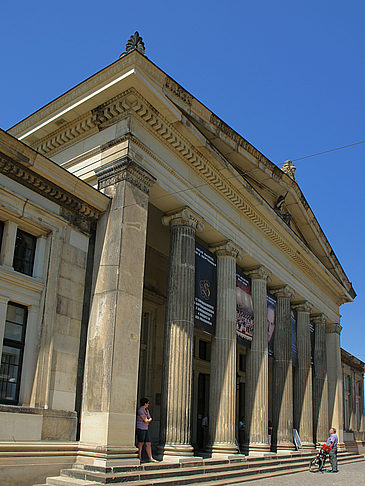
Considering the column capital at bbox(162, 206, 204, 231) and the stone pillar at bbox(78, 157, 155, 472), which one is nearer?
the stone pillar at bbox(78, 157, 155, 472)

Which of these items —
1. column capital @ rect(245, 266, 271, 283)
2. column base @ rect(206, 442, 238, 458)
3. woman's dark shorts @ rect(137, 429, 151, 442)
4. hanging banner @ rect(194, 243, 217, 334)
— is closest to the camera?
woman's dark shorts @ rect(137, 429, 151, 442)

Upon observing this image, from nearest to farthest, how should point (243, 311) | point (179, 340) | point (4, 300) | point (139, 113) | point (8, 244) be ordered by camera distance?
1. point (4, 300)
2. point (8, 244)
3. point (139, 113)
4. point (179, 340)
5. point (243, 311)

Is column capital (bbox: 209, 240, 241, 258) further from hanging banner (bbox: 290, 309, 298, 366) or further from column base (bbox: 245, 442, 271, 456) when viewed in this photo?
hanging banner (bbox: 290, 309, 298, 366)

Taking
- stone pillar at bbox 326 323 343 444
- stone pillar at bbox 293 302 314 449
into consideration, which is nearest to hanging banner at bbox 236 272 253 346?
stone pillar at bbox 293 302 314 449

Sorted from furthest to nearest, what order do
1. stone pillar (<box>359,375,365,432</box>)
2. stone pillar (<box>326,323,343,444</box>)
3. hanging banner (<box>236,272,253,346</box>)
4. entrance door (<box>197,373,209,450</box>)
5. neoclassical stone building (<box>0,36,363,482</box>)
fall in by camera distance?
stone pillar (<box>359,375,365,432</box>) < stone pillar (<box>326,323,343,444</box>) < entrance door (<box>197,373,209,450</box>) < hanging banner (<box>236,272,253,346</box>) < neoclassical stone building (<box>0,36,363,482</box>)

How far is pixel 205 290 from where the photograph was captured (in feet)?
52.2

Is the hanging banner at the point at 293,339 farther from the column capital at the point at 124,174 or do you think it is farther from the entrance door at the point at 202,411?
the column capital at the point at 124,174

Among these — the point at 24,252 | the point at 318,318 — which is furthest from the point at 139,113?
the point at 318,318

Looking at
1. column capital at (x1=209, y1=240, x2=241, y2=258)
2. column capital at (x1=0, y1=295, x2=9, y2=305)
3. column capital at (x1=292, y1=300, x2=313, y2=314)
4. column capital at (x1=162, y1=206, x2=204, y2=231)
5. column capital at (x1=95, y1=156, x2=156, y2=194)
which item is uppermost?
column capital at (x1=95, y1=156, x2=156, y2=194)

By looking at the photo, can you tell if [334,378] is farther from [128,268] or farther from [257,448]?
[128,268]

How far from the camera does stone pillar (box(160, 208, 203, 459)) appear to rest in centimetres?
1324

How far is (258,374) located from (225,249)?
5000 millimetres

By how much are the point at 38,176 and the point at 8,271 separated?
2261 mm

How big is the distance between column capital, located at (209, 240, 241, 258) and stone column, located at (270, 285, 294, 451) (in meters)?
5.28
